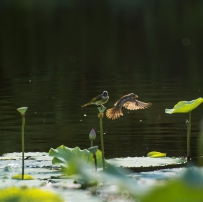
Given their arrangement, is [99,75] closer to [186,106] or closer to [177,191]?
[186,106]

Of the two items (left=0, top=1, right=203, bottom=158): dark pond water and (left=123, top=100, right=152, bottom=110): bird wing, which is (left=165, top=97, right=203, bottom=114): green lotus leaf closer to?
(left=123, top=100, right=152, bottom=110): bird wing

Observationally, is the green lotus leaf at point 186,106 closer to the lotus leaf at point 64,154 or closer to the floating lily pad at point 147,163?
the floating lily pad at point 147,163

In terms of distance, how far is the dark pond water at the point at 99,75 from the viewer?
8656 millimetres

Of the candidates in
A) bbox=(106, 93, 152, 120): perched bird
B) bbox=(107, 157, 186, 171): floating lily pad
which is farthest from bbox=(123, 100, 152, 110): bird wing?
bbox=(107, 157, 186, 171): floating lily pad

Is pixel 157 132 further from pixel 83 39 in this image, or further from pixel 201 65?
pixel 83 39

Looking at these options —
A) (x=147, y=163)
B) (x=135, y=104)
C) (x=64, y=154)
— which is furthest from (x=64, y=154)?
(x=135, y=104)

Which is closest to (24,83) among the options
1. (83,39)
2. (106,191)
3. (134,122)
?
(134,122)

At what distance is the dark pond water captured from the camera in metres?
8.66

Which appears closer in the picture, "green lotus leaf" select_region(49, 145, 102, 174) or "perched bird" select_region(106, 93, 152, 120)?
"green lotus leaf" select_region(49, 145, 102, 174)

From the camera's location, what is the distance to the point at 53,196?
6.42 ft

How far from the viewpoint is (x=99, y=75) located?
62.6 ft

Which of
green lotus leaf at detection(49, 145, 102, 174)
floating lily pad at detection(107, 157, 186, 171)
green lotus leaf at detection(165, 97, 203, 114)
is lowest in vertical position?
floating lily pad at detection(107, 157, 186, 171)

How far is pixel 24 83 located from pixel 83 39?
19.9 m

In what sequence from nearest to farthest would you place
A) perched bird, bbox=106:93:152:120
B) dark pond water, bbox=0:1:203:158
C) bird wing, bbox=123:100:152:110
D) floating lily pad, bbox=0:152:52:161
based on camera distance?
1. floating lily pad, bbox=0:152:52:161
2. perched bird, bbox=106:93:152:120
3. bird wing, bbox=123:100:152:110
4. dark pond water, bbox=0:1:203:158
